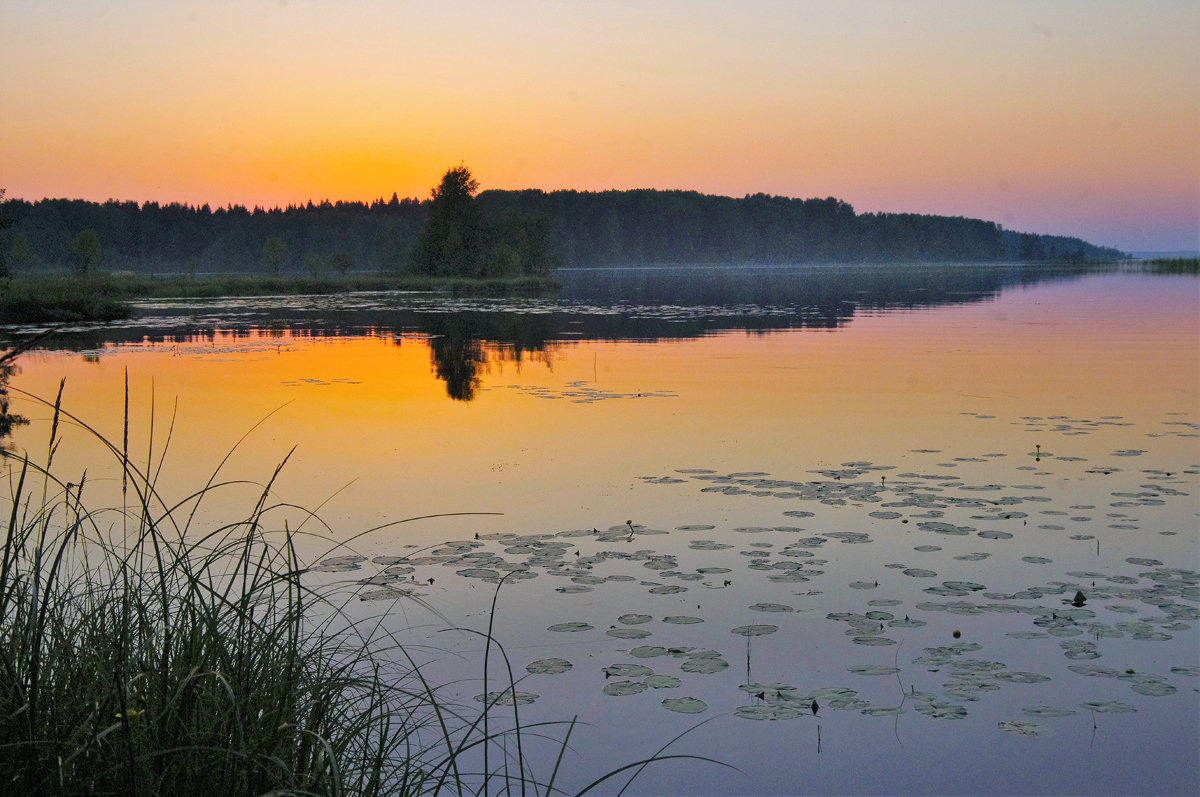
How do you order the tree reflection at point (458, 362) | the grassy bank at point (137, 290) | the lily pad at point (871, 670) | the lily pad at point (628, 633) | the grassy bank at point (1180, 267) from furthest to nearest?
1. the grassy bank at point (1180, 267)
2. the grassy bank at point (137, 290)
3. the tree reflection at point (458, 362)
4. the lily pad at point (628, 633)
5. the lily pad at point (871, 670)

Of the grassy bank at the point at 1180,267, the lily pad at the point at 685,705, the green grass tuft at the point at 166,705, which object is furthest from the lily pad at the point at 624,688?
the grassy bank at the point at 1180,267

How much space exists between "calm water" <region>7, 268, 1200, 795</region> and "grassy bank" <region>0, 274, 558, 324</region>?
12.9 m

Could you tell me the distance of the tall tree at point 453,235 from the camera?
85.7 metres

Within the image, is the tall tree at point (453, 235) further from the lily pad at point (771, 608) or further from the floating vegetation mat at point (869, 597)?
the lily pad at point (771, 608)

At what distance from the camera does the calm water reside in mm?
5133

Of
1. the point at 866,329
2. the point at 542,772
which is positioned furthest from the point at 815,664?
the point at 866,329

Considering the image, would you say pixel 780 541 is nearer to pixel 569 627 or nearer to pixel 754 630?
pixel 754 630

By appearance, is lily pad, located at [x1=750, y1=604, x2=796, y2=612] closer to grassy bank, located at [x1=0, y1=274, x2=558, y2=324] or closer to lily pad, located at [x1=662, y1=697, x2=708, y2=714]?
lily pad, located at [x1=662, y1=697, x2=708, y2=714]

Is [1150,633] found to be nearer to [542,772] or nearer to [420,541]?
[542,772]

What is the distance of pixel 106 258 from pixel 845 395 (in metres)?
155

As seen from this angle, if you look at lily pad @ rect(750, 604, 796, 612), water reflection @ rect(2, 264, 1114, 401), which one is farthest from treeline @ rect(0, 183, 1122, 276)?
lily pad @ rect(750, 604, 796, 612)

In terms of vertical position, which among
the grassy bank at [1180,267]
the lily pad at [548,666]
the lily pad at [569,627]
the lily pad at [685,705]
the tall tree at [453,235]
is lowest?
the lily pad at [685,705]

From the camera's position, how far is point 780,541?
804 centimetres

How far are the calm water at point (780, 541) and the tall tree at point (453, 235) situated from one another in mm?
66012
